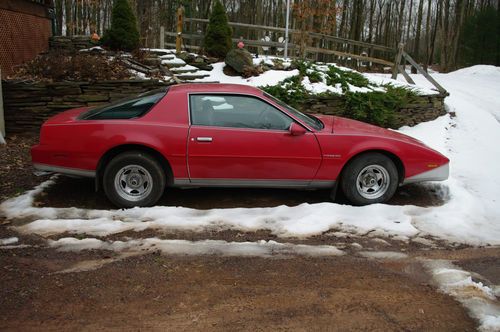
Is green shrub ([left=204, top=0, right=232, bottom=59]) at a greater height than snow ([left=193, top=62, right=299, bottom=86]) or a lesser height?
greater

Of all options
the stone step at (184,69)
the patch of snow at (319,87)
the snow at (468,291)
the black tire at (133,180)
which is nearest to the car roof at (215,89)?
the black tire at (133,180)

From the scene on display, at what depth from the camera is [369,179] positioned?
5.39m

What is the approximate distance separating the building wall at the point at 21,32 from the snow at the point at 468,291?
886 cm

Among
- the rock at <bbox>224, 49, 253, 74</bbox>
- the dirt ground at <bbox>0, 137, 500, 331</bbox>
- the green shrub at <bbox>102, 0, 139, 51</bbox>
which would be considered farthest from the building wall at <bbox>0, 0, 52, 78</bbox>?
the dirt ground at <bbox>0, 137, 500, 331</bbox>

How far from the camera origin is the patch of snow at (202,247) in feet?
13.4

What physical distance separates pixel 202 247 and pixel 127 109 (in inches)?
79.8

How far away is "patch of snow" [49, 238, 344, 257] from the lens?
4.09 metres

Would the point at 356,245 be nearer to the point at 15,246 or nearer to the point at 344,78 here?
the point at 15,246

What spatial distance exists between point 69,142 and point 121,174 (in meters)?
0.67

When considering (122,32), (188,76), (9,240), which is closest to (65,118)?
(9,240)

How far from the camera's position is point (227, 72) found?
11.6m

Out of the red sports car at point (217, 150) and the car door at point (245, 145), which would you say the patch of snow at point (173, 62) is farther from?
the car door at point (245, 145)

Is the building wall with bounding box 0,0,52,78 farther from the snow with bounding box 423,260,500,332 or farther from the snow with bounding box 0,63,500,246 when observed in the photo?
the snow with bounding box 423,260,500,332

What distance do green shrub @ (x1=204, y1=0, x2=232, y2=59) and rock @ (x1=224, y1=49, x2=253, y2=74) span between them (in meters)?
1.70
